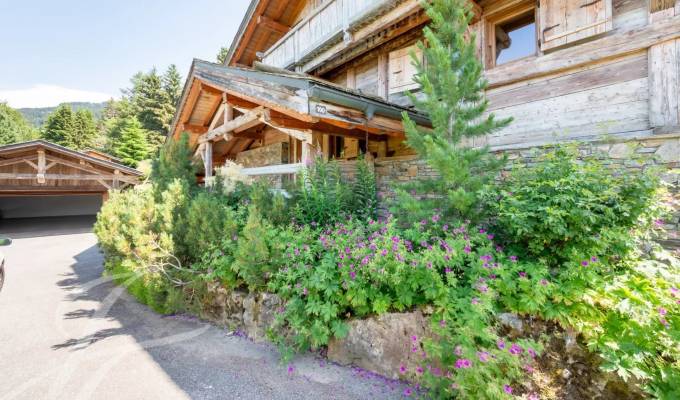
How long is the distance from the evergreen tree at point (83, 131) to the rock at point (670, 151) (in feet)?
135

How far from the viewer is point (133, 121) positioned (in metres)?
23.6

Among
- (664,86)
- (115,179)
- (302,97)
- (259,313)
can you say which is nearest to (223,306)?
(259,313)

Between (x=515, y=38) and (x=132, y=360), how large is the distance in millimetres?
8673

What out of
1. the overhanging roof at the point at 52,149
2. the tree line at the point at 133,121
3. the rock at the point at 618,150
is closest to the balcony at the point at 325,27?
the rock at the point at 618,150

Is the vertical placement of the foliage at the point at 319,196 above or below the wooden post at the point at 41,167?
below

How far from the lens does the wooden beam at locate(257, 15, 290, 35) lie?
428 inches

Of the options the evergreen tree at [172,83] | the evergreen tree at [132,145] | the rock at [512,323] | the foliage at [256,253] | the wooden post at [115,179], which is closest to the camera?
the rock at [512,323]

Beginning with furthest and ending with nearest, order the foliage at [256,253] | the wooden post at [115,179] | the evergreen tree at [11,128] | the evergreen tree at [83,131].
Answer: the evergreen tree at [11,128] → the evergreen tree at [83,131] → the wooden post at [115,179] → the foliage at [256,253]

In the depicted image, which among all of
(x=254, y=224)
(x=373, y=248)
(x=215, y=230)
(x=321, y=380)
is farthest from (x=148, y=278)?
(x=373, y=248)

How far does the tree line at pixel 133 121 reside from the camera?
25.1 m

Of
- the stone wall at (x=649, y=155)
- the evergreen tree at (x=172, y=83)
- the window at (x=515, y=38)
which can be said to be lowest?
the stone wall at (x=649, y=155)

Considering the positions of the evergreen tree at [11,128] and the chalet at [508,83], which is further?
the evergreen tree at [11,128]

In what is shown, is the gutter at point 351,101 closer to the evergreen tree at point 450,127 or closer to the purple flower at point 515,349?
the evergreen tree at point 450,127

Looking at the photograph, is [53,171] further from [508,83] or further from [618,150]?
[618,150]
